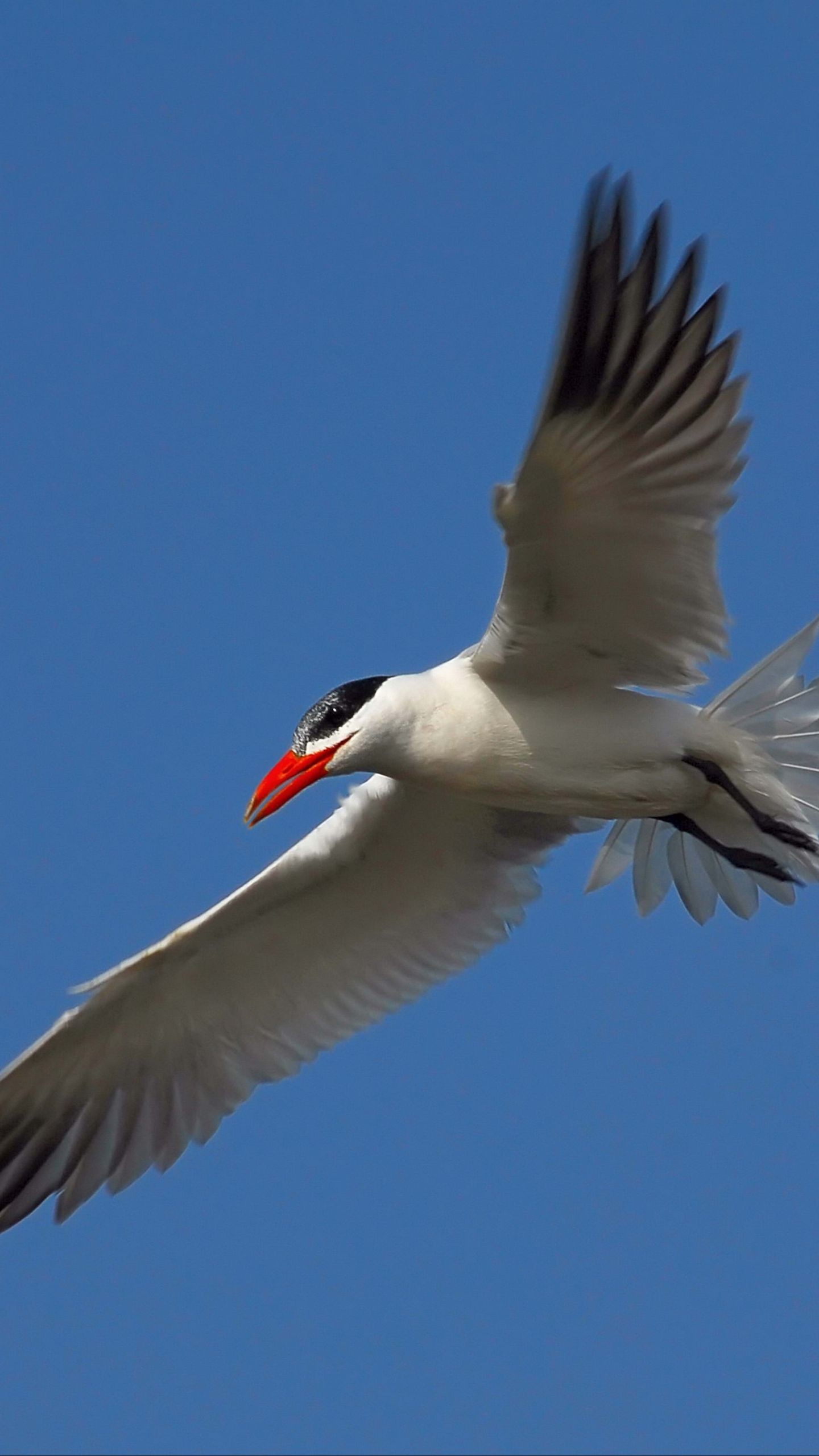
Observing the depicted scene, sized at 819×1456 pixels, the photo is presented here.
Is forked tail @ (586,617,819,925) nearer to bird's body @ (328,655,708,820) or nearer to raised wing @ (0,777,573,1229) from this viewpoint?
bird's body @ (328,655,708,820)

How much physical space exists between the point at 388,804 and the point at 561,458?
223cm

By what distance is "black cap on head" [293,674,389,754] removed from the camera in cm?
701

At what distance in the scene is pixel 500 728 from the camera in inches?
277

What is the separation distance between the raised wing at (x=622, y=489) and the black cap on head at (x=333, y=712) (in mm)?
426

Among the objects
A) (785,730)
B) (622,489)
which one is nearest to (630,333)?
(622,489)

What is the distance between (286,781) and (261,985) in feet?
5.53

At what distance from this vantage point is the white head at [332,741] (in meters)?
6.96

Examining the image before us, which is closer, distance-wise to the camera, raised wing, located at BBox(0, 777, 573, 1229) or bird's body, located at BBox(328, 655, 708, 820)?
bird's body, located at BBox(328, 655, 708, 820)

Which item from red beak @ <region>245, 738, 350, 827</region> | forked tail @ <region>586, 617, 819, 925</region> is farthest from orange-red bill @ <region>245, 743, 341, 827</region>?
forked tail @ <region>586, 617, 819, 925</region>

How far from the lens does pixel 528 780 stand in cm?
710

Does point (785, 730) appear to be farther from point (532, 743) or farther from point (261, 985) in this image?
point (261, 985)

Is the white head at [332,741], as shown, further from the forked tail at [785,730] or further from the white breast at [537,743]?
the forked tail at [785,730]

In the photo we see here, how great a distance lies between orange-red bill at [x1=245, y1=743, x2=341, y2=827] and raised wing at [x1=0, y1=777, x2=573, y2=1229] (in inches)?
37.9

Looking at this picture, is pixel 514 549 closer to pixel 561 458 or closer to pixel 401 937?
pixel 561 458
